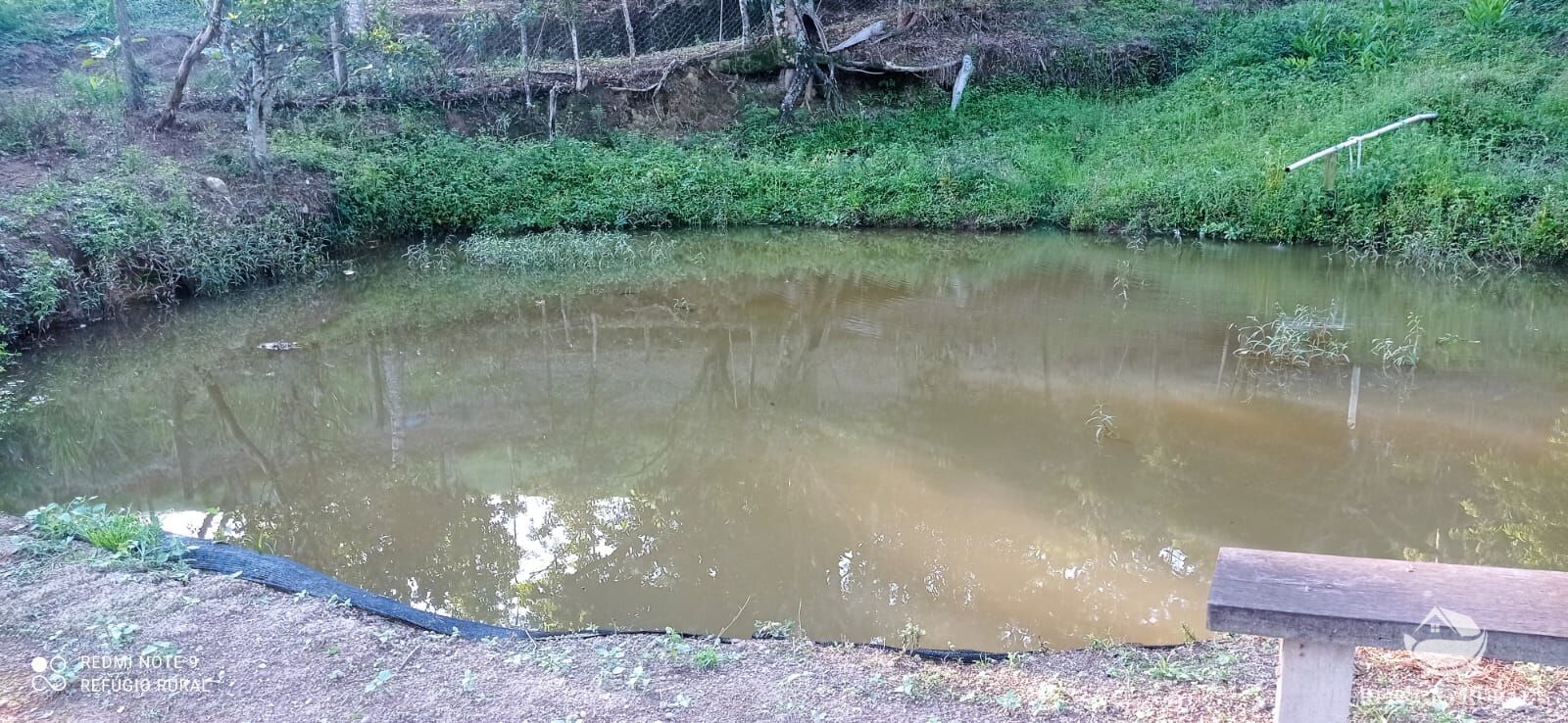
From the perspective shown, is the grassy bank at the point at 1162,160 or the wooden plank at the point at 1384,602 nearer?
the wooden plank at the point at 1384,602

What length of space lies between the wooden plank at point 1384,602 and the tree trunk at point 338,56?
42.2 ft

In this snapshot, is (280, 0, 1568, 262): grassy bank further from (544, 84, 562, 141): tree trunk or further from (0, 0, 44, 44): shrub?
(0, 0, 44, 44): shrub

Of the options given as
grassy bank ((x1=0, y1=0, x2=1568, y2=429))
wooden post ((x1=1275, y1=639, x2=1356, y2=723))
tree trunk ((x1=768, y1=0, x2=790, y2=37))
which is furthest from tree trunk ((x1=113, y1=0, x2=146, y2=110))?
wooden post ((x1=1275, y1=639, x2=1356, y2=723))

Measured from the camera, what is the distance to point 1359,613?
84.4 inches

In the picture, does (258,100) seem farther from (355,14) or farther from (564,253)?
(355,14)

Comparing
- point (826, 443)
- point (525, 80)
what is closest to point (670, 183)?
point (525, 80)

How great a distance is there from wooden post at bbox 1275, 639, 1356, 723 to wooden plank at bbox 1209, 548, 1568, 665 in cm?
5

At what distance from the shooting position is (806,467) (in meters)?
5.49

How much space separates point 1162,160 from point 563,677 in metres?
13.3

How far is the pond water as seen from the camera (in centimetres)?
427

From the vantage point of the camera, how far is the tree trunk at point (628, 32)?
16641 mm

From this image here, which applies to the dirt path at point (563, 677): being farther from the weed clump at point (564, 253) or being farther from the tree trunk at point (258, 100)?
the tree trunk at point (258, 100)

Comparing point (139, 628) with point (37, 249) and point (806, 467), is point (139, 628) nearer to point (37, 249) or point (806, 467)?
point (806, 467)

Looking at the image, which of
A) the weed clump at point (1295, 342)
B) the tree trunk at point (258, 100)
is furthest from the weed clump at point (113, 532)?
the tree trunk at point (258, 100)
